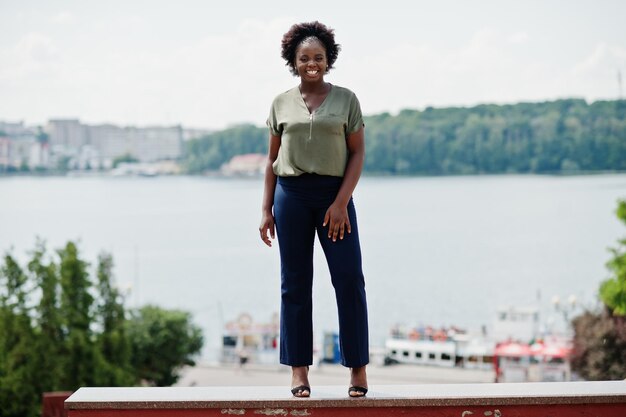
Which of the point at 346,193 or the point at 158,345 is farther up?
the point at 346,193

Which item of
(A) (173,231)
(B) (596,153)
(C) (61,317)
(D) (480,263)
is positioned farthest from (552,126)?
(C) (61,317)

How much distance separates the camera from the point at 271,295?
7050 centimetres

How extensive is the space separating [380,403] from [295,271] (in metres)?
0.93

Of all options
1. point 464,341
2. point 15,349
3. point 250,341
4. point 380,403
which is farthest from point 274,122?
point 250,341

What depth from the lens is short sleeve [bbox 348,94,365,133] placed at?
567 centimetres

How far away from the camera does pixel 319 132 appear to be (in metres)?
5.57

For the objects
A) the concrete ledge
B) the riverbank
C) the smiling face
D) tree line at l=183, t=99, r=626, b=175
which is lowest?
the riverbank

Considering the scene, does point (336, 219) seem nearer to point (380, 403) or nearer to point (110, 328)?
point (380, 403)

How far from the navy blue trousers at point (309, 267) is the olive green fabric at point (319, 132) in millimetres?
92

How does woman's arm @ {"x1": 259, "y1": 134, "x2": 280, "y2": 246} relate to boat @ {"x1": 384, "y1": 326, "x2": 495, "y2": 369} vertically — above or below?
above

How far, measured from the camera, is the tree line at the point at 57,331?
22.7m

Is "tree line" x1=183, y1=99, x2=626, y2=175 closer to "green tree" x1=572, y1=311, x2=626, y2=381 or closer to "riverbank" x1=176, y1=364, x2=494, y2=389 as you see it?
"riverbank" x1=176, y1=364, x2=494, y2=389

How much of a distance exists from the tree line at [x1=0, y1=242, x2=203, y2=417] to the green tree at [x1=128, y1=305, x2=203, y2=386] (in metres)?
7.00

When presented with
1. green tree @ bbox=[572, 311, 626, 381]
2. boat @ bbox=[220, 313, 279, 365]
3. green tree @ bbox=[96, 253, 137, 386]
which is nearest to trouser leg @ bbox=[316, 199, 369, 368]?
green tree @ bbox=[96, 253, 137, 386]
